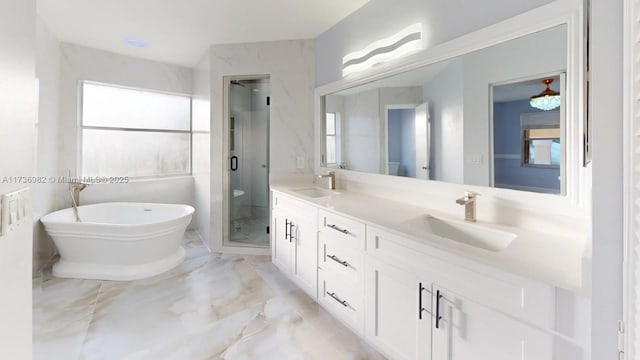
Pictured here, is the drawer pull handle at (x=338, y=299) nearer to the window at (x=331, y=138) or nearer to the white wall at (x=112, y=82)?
the window at (x=331, y=138)

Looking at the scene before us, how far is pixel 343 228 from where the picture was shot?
191 cm

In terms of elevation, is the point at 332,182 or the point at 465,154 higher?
the point at 465,154

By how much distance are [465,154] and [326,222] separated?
101 centimetres

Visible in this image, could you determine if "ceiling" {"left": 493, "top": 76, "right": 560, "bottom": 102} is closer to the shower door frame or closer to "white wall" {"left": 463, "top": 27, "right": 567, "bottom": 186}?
"white wall" {"left": 463, "top": 27, "right": 567, "bottom": 186}

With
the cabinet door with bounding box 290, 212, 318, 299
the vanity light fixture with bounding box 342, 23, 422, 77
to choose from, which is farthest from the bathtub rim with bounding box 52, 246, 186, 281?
the vanity light fixture with bounding box 342, 23, 422, 77

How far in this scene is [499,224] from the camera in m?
1.55

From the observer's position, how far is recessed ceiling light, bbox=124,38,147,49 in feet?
10.9

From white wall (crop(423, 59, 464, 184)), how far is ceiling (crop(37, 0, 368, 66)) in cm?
114

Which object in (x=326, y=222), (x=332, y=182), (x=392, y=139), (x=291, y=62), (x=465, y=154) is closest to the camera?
(x=465, y=154)

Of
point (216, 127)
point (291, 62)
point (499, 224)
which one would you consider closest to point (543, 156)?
point (499, 224)

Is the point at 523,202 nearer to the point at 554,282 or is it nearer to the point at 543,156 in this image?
the point at 543,156

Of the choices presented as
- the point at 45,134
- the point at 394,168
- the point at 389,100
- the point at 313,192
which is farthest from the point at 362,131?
the point at 45,134

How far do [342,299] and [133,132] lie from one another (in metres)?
3.78

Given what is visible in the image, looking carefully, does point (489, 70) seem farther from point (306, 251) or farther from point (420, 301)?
point (306, 251)
